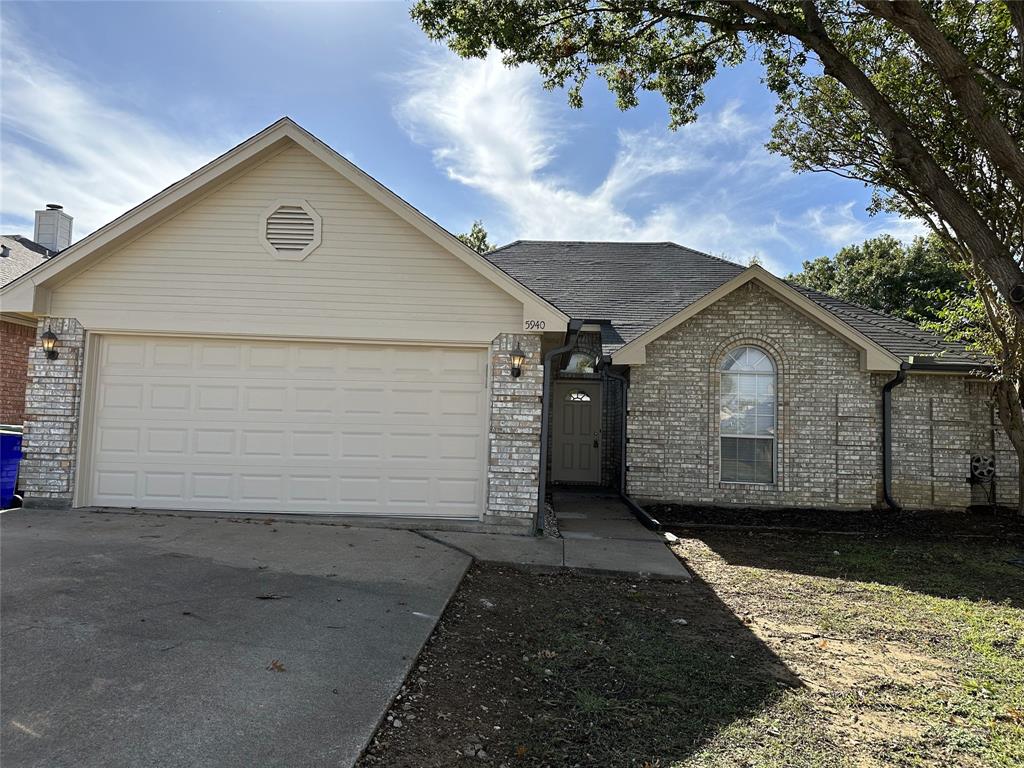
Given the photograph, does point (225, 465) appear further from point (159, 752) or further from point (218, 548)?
point (159, 752)

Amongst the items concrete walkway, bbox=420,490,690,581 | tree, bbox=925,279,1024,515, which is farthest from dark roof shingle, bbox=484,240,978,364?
concrete walkway, bbox=420,490,690,581

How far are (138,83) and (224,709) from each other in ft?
26.4

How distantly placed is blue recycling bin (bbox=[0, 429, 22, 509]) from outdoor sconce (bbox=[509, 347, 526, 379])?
6429 mm

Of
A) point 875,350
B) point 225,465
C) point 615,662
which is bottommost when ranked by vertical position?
point 615,662

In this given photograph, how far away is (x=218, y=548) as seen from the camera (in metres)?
6.02

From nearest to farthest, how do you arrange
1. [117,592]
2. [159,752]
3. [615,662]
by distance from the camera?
1. [159,752]
2. [615,662]
3. [117,592]

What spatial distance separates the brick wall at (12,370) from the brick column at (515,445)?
9629mm

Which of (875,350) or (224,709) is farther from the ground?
(875,350)

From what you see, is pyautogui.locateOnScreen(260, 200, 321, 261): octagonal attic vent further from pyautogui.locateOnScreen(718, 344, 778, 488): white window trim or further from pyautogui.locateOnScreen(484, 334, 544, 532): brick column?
pyautogui.locateOnScreen(718, 344, 778, 488): white window trim

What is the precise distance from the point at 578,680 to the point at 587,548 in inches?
135

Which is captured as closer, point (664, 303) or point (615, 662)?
point (615, 662)

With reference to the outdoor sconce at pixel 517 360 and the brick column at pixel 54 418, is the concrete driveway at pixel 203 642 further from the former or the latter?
the outdoor sconce at pixel 517 360

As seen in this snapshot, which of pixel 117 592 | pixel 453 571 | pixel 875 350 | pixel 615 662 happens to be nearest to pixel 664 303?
pixel 875 350

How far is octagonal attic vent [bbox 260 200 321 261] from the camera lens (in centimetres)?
767
